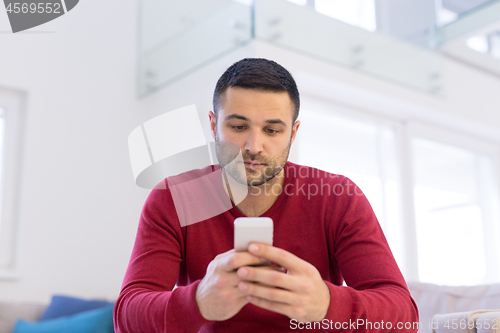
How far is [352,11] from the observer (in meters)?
3.11

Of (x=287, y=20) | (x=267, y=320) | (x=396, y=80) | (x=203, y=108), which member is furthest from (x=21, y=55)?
(x=267, y=320)

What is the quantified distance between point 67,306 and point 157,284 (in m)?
1.70

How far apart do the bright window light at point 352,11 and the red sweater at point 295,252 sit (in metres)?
1.93

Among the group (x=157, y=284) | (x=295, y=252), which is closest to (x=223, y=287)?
(x=157, y=284)

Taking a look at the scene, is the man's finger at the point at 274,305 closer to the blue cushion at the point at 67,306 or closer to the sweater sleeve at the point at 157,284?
the sweater sleeve at the point at 157,284

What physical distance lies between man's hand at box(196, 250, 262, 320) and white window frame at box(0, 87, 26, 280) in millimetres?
2286

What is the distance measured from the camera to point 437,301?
1.70 meters

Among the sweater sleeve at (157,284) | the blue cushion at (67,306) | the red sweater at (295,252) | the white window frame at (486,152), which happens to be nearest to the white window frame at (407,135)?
the white window frame at (486,152)

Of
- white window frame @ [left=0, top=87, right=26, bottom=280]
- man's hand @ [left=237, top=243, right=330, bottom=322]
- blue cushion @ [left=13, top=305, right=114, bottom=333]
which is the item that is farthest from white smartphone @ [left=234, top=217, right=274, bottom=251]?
white window frame @ [left=0, top=87, right=26, bottom=280]

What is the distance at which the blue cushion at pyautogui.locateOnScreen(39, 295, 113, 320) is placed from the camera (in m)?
2.47

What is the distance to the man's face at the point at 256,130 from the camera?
120 centimetres

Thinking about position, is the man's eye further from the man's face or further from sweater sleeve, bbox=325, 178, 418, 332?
sweater sleeve, bbox=325, 178, 418, 332

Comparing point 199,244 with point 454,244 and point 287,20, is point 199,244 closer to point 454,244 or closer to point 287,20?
point 287,20

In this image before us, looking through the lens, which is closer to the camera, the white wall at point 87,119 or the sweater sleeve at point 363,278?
the sweater sleeve at point 363,278
